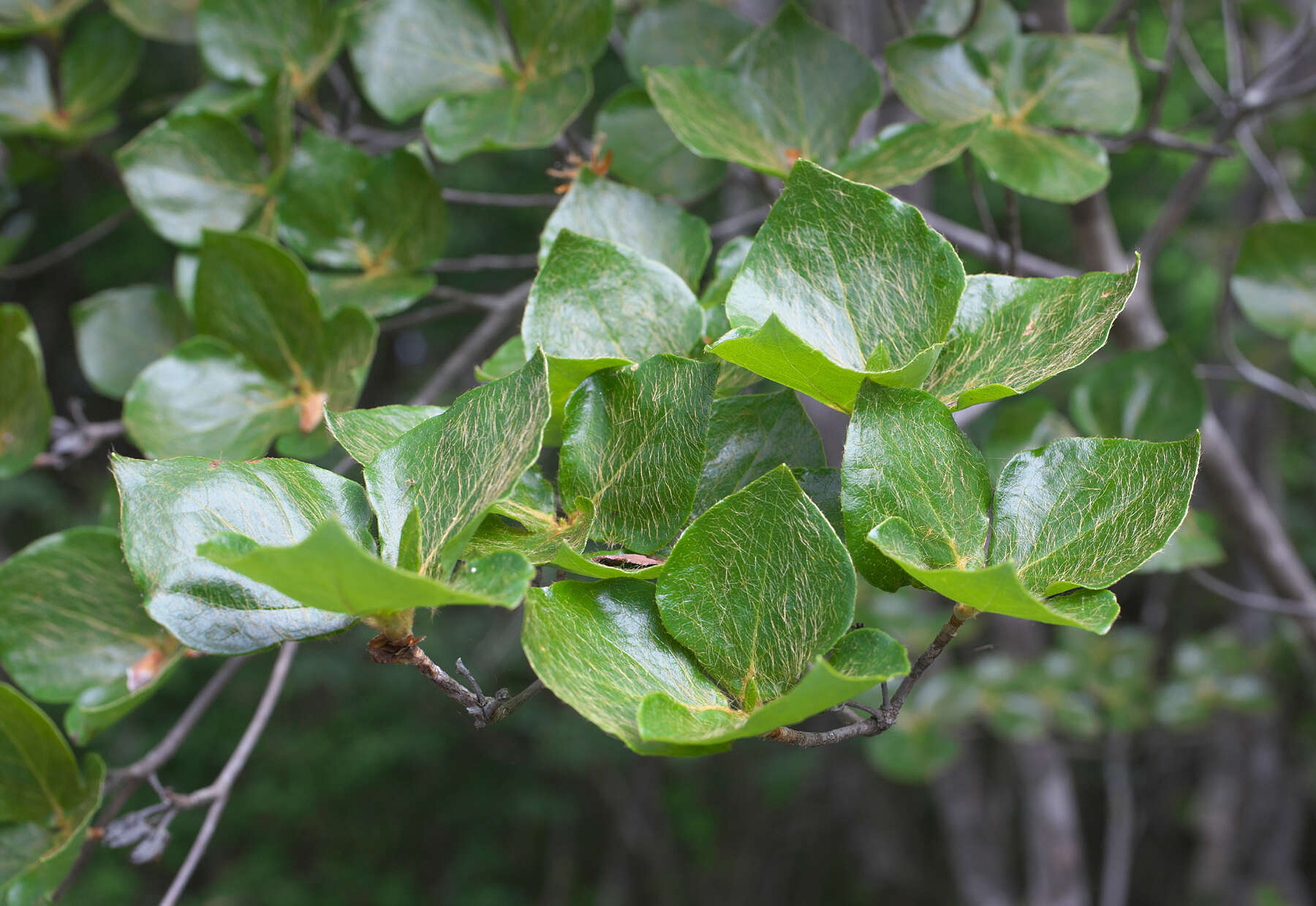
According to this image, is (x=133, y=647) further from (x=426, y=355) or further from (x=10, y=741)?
(x=426, y=355)

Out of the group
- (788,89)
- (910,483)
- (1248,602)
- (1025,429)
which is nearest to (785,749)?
(1248,602)

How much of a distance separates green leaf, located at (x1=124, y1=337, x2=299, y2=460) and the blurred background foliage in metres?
0.58

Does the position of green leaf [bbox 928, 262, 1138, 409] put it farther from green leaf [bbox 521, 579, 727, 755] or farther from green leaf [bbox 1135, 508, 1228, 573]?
green leaf [bbox 1135, 508, 1228, 573]

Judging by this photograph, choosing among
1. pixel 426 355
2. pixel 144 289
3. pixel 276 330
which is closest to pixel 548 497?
pixel 276 330

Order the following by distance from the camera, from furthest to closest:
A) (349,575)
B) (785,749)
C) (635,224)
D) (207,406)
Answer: (785,749) → (207,406) → (635,224) → (349,575)

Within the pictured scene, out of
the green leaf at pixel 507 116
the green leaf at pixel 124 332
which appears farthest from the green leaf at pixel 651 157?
the green leaf at pixel 124 332

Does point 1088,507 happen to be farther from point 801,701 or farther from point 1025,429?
point 1025,429

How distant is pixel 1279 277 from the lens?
1.91 ft

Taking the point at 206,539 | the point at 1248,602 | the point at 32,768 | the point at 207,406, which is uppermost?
the point at 206,539

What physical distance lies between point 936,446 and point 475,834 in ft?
11.9

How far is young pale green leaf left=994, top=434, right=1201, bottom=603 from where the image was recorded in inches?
8.7

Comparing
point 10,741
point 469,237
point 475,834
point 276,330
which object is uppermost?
point 276,330

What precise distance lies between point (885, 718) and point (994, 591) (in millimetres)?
51

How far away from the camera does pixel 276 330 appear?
448 millimetres
